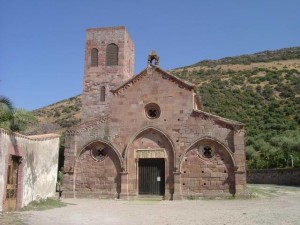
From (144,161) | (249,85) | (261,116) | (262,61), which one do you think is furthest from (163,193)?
(262,61)

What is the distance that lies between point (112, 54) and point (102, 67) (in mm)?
1407

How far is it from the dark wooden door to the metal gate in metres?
9.08

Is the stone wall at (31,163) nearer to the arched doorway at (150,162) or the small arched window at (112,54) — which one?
the arched doorway at (150,162)

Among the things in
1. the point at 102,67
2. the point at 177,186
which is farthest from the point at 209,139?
the point at 102,67

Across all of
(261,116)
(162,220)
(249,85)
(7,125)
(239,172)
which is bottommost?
(162,220)

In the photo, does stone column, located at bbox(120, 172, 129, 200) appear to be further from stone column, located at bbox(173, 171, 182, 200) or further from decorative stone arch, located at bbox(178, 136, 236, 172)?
decorative stone arch, located at bbox(178, 136, 236, 172)

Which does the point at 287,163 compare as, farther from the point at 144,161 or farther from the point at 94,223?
the point at 94,223

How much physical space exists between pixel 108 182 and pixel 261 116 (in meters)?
39.6

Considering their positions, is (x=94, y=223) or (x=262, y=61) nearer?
(x=94, y=223)

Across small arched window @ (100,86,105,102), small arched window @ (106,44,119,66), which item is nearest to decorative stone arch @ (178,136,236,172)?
small arched window @ (100,86,105,102)

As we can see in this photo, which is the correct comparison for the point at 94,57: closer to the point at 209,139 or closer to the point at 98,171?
the point at 98,171

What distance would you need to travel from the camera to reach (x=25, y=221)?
11.6 meters

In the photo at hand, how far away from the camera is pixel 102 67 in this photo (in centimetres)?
3078

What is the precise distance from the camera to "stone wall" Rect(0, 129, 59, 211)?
47.3 feet
